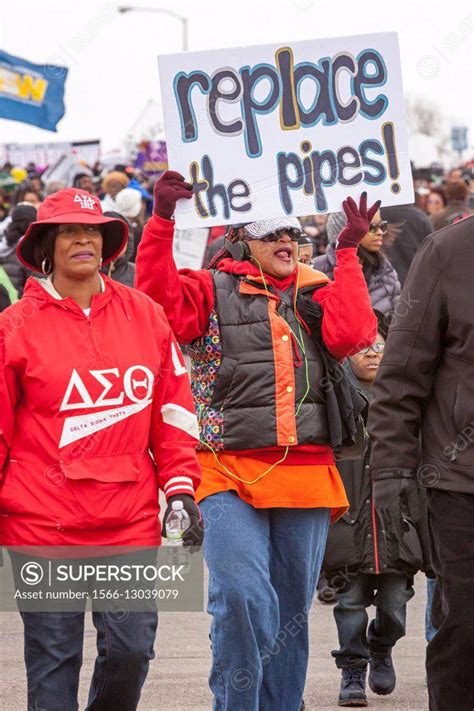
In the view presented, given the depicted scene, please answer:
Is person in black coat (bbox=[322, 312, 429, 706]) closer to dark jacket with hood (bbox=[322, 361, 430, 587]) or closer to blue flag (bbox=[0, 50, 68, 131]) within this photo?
dark jacket with hood (bbox=[322, 361, 430, 587])

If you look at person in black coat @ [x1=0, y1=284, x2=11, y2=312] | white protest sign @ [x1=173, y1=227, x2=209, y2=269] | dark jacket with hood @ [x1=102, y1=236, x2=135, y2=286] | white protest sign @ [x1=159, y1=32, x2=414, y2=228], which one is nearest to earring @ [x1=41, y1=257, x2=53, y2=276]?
white protest sign @ [x1=159, y1=32, x2=414, y2=228]

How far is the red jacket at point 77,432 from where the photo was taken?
4.95 metres

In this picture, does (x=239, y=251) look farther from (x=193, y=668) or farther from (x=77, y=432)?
(x=193, y=668)

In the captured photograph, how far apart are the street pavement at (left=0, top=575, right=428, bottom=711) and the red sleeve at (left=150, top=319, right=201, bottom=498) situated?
6.75ft

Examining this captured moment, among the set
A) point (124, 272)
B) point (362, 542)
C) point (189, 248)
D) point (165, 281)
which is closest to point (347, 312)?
point (165, 281)

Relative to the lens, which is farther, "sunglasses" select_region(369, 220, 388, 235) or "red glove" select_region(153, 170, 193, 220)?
"sunglasses" select_region(369, 220, 388, 235)

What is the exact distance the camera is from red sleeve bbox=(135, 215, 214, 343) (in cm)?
564

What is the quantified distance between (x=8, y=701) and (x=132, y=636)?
2.07m

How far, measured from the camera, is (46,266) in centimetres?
533

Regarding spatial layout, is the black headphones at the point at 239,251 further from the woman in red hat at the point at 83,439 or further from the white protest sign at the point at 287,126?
the woman in red hat at the point at 83,439

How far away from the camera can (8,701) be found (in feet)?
22.6

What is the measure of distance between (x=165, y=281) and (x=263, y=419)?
1.95ft

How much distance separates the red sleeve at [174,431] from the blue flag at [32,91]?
41.0 feet

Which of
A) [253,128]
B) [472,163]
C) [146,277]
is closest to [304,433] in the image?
[146,277]
